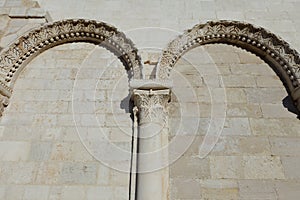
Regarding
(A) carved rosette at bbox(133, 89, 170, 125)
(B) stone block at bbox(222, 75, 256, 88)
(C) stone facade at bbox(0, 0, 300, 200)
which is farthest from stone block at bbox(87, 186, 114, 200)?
(B) stone block at bbox(222, 75, 256, 88)

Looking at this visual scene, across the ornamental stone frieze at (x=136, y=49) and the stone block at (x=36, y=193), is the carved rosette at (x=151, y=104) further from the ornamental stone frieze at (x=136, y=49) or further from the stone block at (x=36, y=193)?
the stone block at (x=36, y=193)

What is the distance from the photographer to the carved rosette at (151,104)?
3572 mm

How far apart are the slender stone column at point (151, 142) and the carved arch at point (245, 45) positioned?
0.39 metres

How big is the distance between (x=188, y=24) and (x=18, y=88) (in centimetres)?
301

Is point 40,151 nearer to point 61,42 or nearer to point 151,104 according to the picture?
point 151,104

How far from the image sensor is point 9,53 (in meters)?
4.22

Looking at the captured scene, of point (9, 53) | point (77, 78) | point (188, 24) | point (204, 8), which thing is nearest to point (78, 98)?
point (77, 78)

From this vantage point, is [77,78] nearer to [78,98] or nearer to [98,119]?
[78,98]

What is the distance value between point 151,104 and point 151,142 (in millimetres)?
528

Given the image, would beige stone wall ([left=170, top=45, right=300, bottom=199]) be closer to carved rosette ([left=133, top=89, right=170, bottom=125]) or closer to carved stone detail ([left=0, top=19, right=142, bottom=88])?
carved rosette ([left=133, top=89, right=170, bottom=125])

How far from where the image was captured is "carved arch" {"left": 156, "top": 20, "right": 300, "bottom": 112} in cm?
398

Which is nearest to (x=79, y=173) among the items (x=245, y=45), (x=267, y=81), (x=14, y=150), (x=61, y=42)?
(x=14, y=150)

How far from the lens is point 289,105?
3906 millimetres

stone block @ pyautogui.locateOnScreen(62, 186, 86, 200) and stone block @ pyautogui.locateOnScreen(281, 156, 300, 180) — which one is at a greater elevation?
stone block @ pyautogui.locateOnScreen(281, 156, 300, 180)
